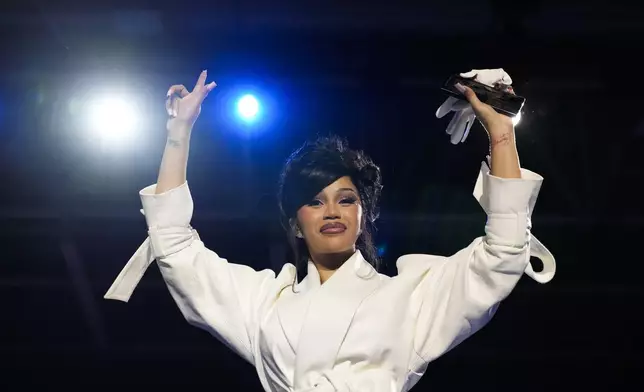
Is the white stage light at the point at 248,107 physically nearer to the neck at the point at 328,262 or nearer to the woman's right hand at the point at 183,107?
the woman's right hand at the point at 183,107

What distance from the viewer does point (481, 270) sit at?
73.6 inches

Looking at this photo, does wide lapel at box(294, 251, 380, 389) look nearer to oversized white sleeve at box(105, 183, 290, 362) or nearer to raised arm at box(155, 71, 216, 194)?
oversized white sleeve at box(105, 183, 290, 362)

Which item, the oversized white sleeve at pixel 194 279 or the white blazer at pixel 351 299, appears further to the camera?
the oversized white sleeve at pixel 194 279

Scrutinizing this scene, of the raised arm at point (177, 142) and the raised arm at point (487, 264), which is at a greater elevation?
the raised arm at point (177, 142)

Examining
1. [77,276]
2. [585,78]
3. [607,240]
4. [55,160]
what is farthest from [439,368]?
[55,160]

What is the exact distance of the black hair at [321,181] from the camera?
212cm

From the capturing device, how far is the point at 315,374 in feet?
6.28

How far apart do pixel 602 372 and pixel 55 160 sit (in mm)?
2195

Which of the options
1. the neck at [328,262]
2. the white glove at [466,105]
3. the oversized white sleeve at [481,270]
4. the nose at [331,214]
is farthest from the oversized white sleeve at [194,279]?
the white glove at [466,105]

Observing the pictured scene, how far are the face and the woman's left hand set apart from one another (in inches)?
15.2

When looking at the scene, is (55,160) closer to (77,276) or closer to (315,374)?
(77,276)

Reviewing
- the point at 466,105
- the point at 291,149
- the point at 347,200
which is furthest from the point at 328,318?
the point at 291,149

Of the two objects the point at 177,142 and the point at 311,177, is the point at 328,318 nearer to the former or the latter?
the point at 311,177

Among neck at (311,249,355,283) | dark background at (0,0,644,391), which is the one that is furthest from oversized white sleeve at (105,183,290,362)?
dark background at (0,0,644,391)
